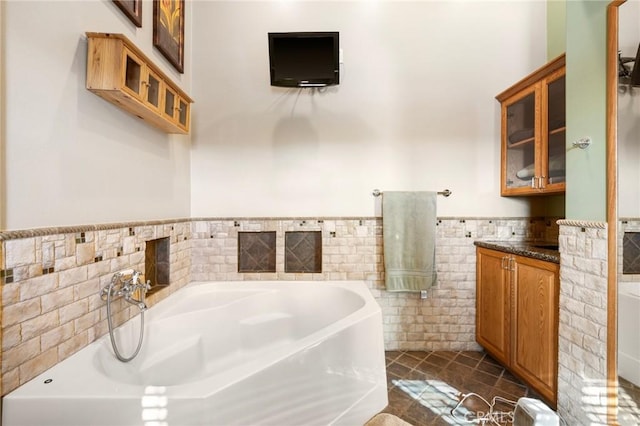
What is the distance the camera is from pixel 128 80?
133 centimetres

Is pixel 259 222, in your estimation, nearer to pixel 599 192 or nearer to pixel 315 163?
pixel 315 163

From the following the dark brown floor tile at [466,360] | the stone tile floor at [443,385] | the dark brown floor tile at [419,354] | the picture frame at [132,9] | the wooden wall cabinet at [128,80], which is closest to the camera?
the wooden wall cabinet at [128,80]

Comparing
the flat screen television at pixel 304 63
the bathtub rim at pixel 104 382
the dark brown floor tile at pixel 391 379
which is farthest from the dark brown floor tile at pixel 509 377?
the flat screen television at pixel 304 63

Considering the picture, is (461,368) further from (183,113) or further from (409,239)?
(183,113)

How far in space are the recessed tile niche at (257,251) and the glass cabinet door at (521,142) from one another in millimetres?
2149

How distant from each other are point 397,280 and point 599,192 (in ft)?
4.46

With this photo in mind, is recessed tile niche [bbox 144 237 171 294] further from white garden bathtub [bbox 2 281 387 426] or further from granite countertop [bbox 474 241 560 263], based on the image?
granite countertop [bbox 474 241 560 263]

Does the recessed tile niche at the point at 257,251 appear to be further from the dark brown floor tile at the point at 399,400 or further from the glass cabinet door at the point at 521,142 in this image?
the glass cabinet door at the point at 521,142

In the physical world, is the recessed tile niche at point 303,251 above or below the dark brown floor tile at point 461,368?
above

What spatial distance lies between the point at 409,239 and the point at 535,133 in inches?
48.4

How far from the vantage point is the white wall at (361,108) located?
228 cm

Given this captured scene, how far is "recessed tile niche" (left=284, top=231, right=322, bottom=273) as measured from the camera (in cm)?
232

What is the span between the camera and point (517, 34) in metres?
2.29

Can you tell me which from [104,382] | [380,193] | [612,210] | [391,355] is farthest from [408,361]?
[104,382]
